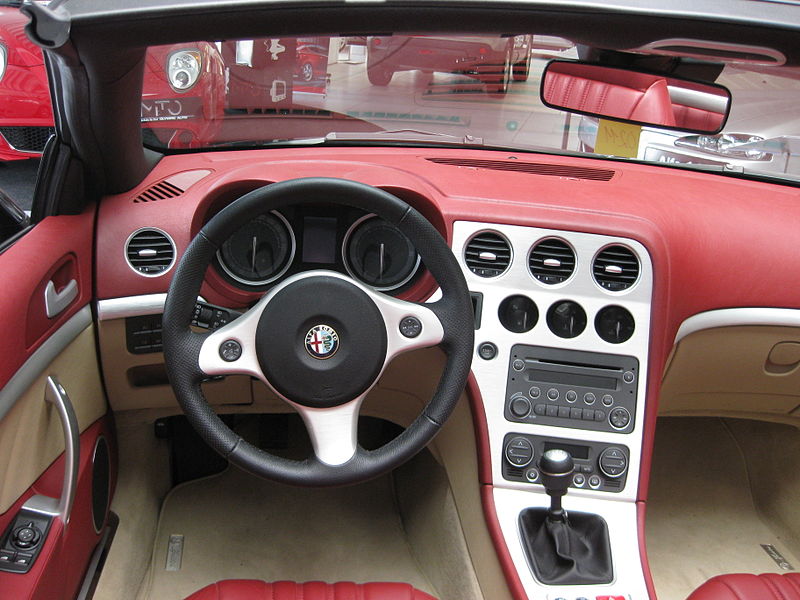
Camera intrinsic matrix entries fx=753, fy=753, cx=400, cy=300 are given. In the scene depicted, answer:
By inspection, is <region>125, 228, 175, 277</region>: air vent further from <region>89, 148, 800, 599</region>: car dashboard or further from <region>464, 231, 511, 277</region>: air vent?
<region>464, 231, 511, 277</region>: air vent

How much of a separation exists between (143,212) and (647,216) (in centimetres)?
119

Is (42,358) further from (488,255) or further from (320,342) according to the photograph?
(488,255)

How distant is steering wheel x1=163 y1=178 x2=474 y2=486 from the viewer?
1378 mm

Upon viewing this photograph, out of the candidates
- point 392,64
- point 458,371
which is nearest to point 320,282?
point 458,371

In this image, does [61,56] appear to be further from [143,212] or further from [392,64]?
[392,64]

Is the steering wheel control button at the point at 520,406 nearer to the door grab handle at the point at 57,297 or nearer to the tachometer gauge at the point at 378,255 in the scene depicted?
the tachometer gauge at the point at 378,255

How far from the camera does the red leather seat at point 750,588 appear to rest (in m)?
1.60

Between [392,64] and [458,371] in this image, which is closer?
[458,371]

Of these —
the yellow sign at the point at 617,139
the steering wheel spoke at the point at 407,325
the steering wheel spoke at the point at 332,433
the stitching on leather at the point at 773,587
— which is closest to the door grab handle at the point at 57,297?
the steering wheel spoke at the point at 332,433

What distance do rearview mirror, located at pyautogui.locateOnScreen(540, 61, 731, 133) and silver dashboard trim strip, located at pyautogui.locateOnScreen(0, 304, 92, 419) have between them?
1251 mm

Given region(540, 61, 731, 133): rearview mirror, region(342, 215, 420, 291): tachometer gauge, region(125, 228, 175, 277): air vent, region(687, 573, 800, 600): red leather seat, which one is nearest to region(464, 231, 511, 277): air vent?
region(342, 215, 420, 291): tachometer gauge

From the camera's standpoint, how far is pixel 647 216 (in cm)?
181

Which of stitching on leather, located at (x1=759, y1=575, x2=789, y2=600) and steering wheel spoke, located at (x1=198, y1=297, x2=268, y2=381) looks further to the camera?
stitching on leather, located at (x1=759, y1=575, x2=789, y2=600)

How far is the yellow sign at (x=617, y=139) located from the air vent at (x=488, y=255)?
47cm
